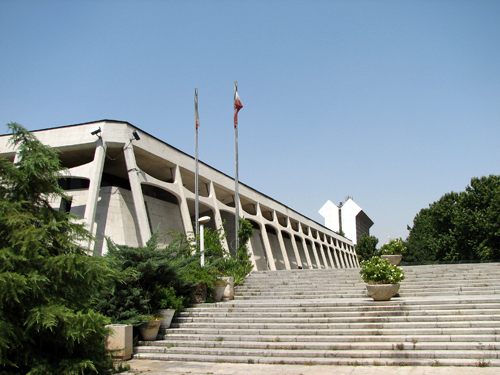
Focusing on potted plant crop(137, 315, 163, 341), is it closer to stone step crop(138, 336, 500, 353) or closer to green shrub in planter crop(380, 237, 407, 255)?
stone step crop(138, 336, 500, 353)

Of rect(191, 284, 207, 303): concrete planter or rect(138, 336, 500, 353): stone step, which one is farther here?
rect(191, 284, 207, 303): concrete planter

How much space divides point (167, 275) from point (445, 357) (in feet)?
25.3

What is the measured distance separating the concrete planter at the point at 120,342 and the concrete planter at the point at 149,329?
96 cm

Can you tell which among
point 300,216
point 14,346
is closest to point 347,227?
point 300,216

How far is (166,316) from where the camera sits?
11961 mm

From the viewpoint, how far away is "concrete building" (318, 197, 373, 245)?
99062 mm

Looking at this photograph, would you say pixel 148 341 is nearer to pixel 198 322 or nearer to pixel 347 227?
pixel 198 322

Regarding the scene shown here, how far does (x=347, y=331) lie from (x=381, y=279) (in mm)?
2718

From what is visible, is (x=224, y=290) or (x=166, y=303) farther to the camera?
Answer: (x=224, y=290)

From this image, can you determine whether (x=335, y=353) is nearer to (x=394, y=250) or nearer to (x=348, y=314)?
(x=348, y=314)

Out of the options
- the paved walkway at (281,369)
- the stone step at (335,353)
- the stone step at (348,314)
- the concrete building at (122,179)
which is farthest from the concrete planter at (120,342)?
Result: the concrete building at (122,179)

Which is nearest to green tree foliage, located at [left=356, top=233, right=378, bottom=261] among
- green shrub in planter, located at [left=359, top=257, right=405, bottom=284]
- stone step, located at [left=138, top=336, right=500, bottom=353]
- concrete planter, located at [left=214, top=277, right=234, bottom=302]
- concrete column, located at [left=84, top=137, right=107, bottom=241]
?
concrete column, located at [left=84, top=137, right=107, bottom=241]

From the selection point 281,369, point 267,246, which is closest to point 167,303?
point 281,369

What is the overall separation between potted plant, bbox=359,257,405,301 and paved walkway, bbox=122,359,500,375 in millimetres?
3789
